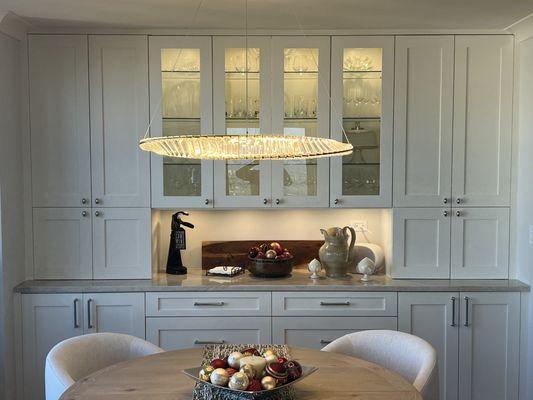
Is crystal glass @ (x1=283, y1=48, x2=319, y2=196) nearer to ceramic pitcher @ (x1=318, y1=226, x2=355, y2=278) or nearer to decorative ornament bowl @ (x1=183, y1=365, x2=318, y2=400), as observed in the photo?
ceramic pitcher @ (x1=318, y1=226, x2=355, y2=278)

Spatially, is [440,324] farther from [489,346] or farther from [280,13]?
[280,13]

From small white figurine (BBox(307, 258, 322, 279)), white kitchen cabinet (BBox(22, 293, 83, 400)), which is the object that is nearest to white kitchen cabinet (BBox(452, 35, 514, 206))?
small white figurine (BBox(307, 258, 322, 279))

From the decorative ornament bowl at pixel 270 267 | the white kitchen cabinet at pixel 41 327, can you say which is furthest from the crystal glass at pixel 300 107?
the white kitchen cabinet at pixel 41 327

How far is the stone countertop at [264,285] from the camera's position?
10.5ft

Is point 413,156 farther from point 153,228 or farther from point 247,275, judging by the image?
point 153,228

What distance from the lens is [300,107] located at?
341 cm

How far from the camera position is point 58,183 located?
11.0 ft

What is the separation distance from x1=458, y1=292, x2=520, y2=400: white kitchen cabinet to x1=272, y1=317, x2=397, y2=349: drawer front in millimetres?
469

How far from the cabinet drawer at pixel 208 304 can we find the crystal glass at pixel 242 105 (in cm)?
65

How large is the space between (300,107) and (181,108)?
2.46 feet

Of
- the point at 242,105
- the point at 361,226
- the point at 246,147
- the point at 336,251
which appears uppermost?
the point at 242,105

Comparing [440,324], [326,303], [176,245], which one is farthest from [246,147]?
[440,324]

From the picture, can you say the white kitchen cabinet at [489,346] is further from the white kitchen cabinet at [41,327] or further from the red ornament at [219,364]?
the white kitchen cabinet at [41,327]

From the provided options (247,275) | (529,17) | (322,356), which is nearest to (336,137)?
(247,275)
